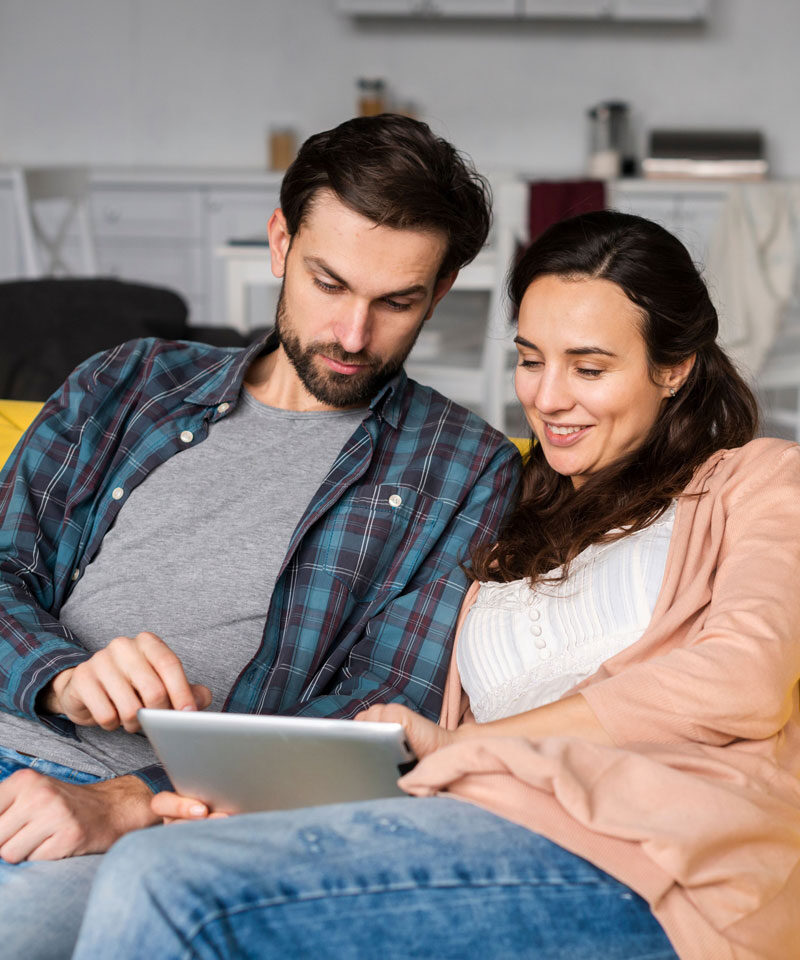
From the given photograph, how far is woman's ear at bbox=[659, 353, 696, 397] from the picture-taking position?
4.42ft

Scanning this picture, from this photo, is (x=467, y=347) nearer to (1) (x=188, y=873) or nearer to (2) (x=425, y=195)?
(2) (x=425, y=195)

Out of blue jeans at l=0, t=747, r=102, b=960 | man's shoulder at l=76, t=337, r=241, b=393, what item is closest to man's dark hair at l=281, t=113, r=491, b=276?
man's shoulder at l=76, t=337, r=241, b=393

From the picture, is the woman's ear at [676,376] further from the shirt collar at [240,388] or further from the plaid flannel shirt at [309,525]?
the shirt collar at [240,388]

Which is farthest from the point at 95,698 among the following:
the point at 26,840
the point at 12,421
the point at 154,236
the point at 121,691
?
the point at 154,236

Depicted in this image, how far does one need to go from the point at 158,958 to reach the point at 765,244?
297 centimetres

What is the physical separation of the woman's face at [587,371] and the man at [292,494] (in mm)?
154

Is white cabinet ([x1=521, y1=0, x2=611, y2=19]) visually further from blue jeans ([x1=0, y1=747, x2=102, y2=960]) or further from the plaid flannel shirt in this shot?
blue jeans ([x1=0, y1=747, x2=102, y2=960])


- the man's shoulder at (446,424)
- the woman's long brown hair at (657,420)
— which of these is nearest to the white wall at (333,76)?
the man's shoulder at (446,424)

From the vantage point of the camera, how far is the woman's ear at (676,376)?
135cm

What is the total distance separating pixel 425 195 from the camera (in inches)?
55.2

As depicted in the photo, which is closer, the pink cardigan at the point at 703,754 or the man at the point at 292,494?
the pink cardigan at the point at 703,754

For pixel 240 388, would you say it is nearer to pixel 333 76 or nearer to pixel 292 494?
pixel 292 494

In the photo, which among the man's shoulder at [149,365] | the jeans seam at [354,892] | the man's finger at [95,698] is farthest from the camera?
the man's shoulder at [149,365]

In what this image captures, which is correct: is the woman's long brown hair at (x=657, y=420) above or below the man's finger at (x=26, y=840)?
above
